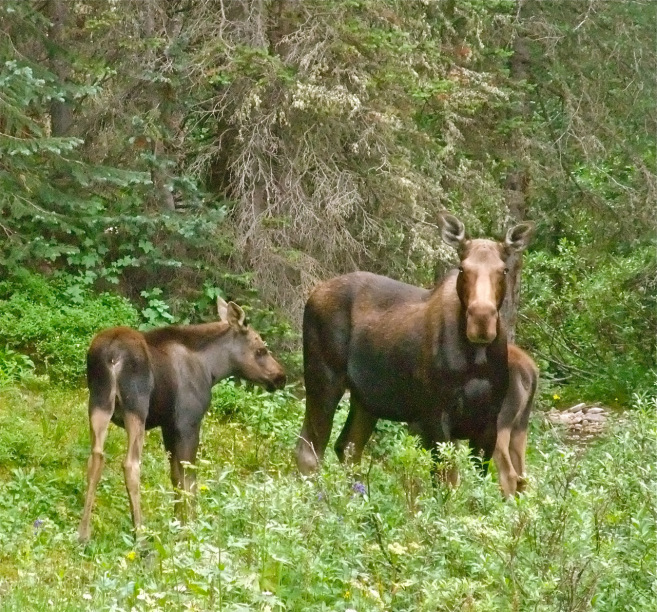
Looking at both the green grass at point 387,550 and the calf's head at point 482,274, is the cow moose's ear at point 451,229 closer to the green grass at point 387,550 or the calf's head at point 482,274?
the calf's head at point 482,274

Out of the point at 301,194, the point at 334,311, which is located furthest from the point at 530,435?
the point at 334,311

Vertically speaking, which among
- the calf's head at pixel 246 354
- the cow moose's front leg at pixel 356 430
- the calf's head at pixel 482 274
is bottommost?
the cow moose's front leg at pixel 356 430

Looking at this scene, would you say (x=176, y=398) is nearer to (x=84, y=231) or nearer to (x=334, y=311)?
(x=334, y=311)

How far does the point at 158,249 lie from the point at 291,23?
3.26 metres

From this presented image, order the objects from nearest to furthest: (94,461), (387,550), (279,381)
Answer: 1. (387,550)
2. (94,461)
3. (279,381)

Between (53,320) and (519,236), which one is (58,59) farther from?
(519,236)

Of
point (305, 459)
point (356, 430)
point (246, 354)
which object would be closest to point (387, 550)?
point (305, 459)

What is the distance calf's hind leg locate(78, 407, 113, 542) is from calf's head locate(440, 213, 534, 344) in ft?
9.44

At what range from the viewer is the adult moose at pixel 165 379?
8.88 metres

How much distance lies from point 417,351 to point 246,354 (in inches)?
88.4

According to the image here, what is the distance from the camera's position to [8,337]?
13562mm

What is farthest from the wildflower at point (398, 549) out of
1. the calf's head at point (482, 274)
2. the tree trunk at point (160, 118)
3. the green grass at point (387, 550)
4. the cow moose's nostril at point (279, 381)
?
the tree trunk at point (160, 118)

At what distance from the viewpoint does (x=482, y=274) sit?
8.57 m

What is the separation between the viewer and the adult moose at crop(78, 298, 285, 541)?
888 cm
